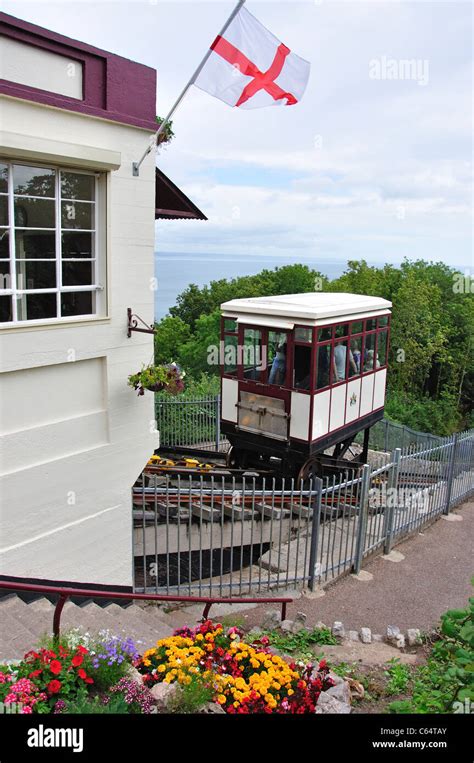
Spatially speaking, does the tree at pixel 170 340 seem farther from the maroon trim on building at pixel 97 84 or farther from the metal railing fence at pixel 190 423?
the maroon trim on building at pixel 97 84

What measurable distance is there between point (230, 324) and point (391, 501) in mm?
4532

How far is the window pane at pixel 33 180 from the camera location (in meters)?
6.88

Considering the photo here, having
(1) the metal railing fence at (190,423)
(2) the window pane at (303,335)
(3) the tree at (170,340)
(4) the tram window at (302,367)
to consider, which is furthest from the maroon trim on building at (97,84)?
(3) the tree at (170,340)

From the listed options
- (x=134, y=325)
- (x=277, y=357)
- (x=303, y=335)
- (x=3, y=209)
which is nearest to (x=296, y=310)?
(x=303, y=335)

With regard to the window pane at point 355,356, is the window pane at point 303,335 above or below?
above

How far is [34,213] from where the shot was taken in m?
7.12

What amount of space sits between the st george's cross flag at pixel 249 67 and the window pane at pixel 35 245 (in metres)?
2.55

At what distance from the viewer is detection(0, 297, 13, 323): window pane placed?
7032 millimetres

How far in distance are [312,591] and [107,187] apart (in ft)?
20.8

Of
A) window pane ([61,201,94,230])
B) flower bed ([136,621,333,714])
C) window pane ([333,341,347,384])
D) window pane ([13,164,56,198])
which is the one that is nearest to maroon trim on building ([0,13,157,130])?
window pane ([13,164,56,198])

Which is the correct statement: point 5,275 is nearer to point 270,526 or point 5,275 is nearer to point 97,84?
point 97,84

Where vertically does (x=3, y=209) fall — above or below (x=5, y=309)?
above

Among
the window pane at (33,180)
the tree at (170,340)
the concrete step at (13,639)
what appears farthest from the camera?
the tree at (170,340)
